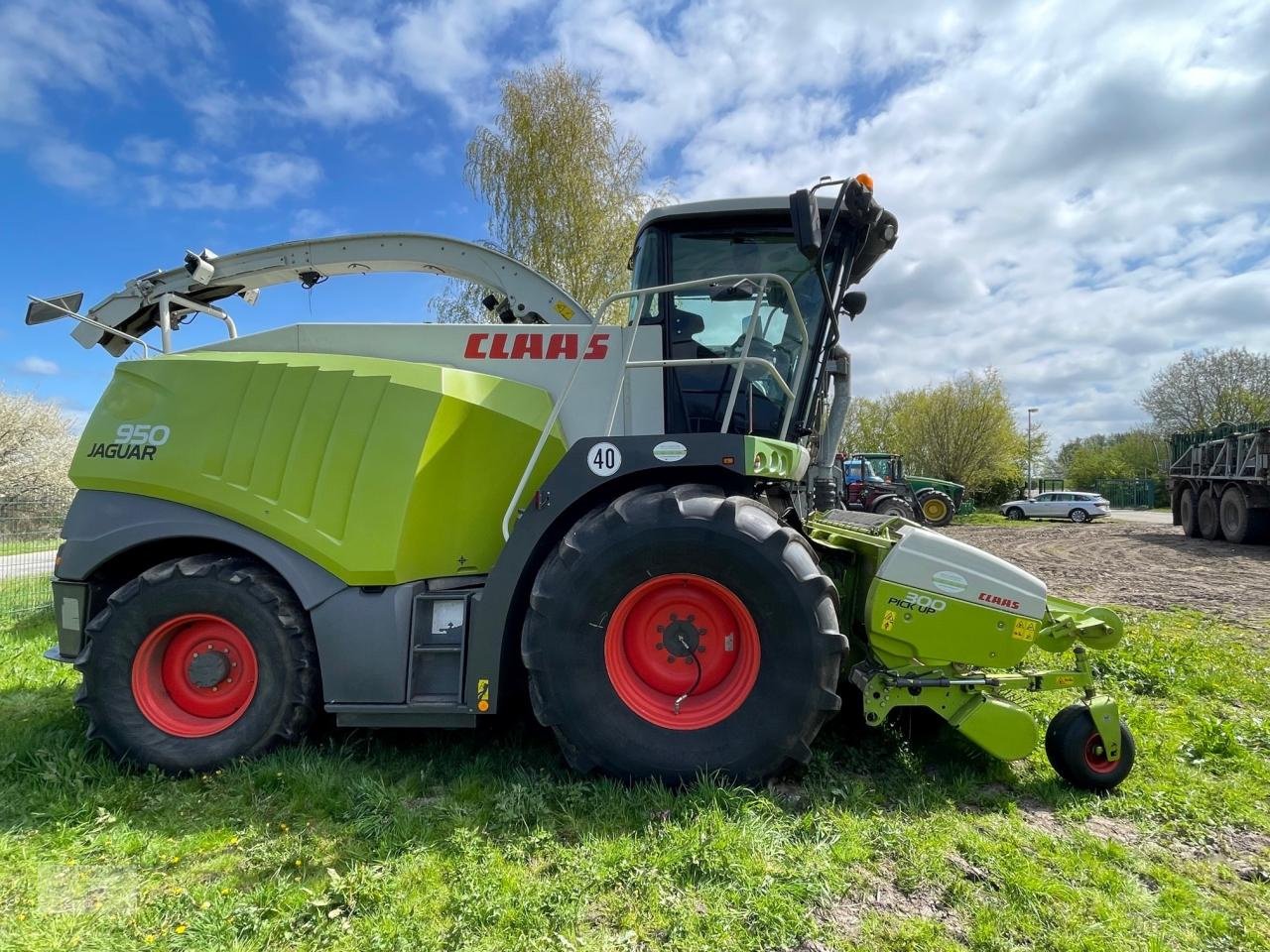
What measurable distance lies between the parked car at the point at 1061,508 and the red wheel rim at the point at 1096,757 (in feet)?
100

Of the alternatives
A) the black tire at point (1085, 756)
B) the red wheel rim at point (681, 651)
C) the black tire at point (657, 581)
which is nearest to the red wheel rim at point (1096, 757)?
the black tire at point (1085, 756)

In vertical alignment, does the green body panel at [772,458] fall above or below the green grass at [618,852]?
above

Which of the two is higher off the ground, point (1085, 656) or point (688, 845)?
point (1085, 656)

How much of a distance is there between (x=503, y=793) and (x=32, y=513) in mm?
10561

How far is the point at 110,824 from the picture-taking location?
10.0 ft

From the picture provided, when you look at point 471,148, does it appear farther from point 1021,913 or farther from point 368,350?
point 1021,913

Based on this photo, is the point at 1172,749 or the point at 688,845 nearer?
the point at 688,845

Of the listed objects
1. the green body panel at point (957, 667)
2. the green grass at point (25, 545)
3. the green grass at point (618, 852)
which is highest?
the green body panel at point (957, 667)

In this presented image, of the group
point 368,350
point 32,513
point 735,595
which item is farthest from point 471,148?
point 735,595

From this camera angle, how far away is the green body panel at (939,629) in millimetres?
3314

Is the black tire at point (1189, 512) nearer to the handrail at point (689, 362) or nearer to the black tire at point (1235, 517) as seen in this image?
the black tire at point (1235, 517)

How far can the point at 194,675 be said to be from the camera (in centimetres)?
354

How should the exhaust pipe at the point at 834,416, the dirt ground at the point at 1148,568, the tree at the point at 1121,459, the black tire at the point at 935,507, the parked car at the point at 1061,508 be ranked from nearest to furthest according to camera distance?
the exhaust pipe at the point at 834,416 → the dirt ground at the point at 1148,568 → the black tire at the point at 935,507 → the parked car at the point at 1061,508 → the tree at the point at 1121,459

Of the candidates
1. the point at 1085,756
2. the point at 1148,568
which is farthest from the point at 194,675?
the point at 1148,568
